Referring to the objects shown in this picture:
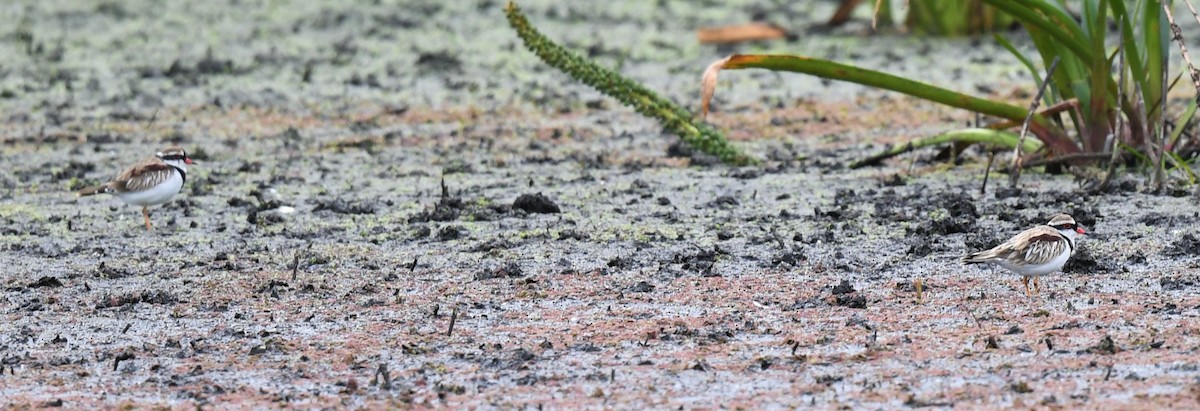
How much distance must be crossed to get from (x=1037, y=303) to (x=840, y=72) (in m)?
1.82

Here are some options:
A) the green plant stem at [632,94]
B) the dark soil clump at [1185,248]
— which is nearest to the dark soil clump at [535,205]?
the green plant stem at [632,94]

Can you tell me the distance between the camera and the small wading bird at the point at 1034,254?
5.22 m

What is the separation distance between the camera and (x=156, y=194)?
7.02 m

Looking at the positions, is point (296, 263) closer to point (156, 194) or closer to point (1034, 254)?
point (156, 194)

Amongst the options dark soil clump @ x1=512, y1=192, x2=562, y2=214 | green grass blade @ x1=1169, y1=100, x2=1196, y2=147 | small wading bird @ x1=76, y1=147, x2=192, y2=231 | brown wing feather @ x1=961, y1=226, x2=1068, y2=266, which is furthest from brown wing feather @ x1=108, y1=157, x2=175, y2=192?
green grass blade @ x1=1169, y1=100, x2=1196, y2=147

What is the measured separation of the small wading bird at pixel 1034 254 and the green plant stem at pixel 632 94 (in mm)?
2558

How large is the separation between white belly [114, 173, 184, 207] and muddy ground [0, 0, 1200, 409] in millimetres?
124

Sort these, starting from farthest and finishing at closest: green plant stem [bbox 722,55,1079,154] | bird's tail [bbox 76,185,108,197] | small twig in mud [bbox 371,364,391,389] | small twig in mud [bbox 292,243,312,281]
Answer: bird's tail [bbox 76,185,108,197] < green plant stem [bbox 722,55,1079,154] < small twig in mud [bbox 292,243,312,281] < small twig in mud [bbox 371,364,391,389]

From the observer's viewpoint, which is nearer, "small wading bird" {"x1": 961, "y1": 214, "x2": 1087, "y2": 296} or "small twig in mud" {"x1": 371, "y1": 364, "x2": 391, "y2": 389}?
"small twig in mud" {"x1": 371, "y1": 364, "x2": 391, "y2": 389}

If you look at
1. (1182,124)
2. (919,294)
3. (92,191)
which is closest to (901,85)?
(1182,124)

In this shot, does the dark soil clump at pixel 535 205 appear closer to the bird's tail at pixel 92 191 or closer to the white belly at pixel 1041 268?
the bird's tail at pixel 92 191

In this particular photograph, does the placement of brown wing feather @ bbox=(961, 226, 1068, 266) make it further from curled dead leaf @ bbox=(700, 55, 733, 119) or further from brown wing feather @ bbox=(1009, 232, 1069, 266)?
curled dead leaf @ bbox=(700, 55, 733, 119)

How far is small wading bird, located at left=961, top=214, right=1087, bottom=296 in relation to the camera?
5.22 metres

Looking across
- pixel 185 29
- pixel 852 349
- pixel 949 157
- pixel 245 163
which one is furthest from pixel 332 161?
pixel 185 29
